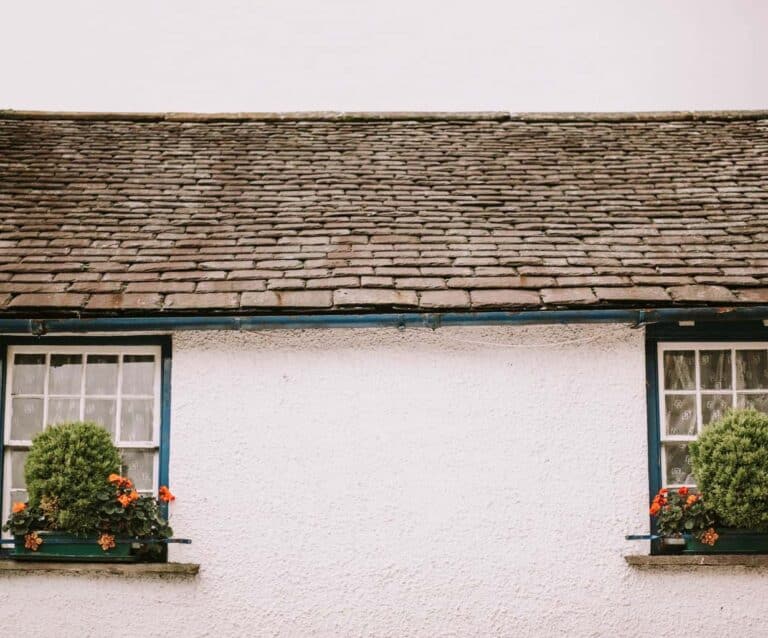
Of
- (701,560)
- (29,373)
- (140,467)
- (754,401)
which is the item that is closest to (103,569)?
(140,467)

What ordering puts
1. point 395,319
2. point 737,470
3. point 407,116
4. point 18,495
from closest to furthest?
point 737,470 → point 395,319 → point 18,495 → point 407,116

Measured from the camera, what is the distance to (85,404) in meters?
5.98

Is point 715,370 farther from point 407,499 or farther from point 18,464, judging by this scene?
point 18,464

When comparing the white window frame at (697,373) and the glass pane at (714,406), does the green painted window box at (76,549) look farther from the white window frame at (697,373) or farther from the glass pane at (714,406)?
the glass pane at (714,406)

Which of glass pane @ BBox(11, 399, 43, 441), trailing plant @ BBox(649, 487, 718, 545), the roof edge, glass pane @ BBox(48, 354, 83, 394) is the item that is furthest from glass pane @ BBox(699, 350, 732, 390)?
glass pane @ BBox(11, 399, 43, 441)

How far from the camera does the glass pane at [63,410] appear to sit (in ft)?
19.5

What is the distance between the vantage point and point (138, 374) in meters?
5.98

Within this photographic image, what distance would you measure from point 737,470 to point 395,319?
2675 mm

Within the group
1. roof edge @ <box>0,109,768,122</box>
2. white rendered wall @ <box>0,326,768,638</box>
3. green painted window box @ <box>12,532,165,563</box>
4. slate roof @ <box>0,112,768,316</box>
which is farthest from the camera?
roof edge @ <box>0,109,768,122</box>

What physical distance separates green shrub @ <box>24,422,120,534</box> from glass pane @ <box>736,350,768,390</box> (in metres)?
5.03

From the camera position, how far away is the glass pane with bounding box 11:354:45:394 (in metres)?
5.96

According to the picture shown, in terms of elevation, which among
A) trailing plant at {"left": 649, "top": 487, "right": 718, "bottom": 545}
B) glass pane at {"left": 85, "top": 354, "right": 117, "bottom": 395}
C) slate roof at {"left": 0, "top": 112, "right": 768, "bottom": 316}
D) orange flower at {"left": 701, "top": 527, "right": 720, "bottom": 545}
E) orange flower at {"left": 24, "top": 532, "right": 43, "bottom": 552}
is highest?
slate roof at {"left": 0, "top": 112, "right": 768, "bottom": 316}

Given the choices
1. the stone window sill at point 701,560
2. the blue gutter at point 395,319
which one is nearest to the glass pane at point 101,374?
the blue gutter at point 395,319

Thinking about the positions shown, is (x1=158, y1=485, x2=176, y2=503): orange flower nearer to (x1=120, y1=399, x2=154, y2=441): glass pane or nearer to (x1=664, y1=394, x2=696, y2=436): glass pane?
(x1=120, y1=399, x2=154, y2=441): glass pane
